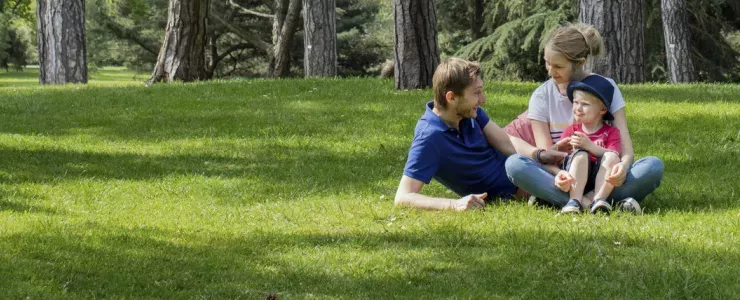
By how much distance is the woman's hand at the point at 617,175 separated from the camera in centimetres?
661

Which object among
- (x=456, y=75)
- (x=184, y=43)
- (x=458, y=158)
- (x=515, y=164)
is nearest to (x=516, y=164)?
(x=515, y=164)

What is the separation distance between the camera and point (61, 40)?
64.4 feet

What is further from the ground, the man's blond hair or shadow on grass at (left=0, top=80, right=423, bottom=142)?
the man's blond hair

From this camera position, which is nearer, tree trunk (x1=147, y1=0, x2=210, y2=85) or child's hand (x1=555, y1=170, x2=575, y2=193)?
child's hand (x1=555, y1=170, x2=575, y2=193)

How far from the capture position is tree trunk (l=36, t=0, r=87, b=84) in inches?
760

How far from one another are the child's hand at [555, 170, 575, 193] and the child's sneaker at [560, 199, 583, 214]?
9 cm

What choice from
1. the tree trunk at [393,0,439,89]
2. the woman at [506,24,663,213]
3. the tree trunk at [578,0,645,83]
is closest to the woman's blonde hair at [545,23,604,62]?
the woman at [506,24,663,213]

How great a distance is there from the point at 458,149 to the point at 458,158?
0.06 meters

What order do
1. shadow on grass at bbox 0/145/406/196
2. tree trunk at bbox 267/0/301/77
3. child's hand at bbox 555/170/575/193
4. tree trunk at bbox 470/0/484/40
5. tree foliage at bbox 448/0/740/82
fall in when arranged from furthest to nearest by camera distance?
tree trunk at bbox 470/0/484/40, tree trunk at bbox 267/0/301/77, tree foliage at bbox 448/0/740/82, shadow on grass at bbox 0/145/406/196, child's hand at bbox 555/170/575/193

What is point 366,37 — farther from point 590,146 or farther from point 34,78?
point 590,146

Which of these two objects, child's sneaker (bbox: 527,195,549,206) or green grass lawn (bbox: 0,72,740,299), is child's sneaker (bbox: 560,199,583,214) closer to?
green grass lawn (bbox: 0,72,740,299)

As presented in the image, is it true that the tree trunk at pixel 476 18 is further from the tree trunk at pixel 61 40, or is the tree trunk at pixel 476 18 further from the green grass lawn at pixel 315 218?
the green grass lawn at pixel 315 218

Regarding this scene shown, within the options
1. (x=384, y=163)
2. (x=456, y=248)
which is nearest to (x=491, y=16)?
(x=384, y=163)

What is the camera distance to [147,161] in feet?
33.1
